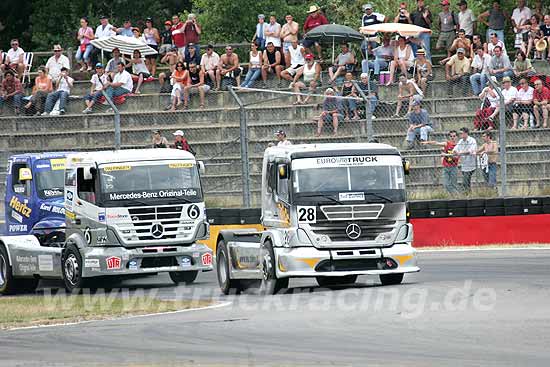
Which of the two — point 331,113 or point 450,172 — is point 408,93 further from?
point 450,172

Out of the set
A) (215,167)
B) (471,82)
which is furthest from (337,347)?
(471,82)

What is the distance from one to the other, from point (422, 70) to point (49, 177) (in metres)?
10.9

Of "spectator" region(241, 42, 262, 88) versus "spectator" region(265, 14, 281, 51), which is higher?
"spectator" region(265, 14, 281, 51)

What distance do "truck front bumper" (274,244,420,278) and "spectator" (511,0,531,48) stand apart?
48.5 feet

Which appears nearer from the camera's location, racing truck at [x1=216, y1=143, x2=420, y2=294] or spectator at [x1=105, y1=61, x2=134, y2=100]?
racing truck at [x1=216, y1=143, x2=420, y2=294]

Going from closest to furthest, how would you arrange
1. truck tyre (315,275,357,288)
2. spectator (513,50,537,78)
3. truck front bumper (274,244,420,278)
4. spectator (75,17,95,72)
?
truck front bumper (274,244,420,278), truck tyre (315,275,357,288), spectator (513,50,537,78), spectator (75,17,95,72)

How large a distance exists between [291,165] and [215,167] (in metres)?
8.54

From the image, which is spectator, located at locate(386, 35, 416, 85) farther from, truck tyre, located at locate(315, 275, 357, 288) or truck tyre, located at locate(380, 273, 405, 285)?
truck tyre, located at locate(380, 273, 405, 285)

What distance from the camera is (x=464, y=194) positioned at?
25.4 m

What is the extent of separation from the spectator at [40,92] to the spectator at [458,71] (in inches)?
398

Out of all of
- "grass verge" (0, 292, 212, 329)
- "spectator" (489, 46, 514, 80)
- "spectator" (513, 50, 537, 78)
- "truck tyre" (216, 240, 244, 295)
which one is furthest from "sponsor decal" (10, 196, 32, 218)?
"spectator" (513, 50, 537, 78)

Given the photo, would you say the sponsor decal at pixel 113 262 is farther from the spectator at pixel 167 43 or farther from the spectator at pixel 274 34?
the spectator at pixel 167 43

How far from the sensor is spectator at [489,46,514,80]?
2959 cm

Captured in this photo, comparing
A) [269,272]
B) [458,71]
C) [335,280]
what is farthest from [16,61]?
[269,272]
